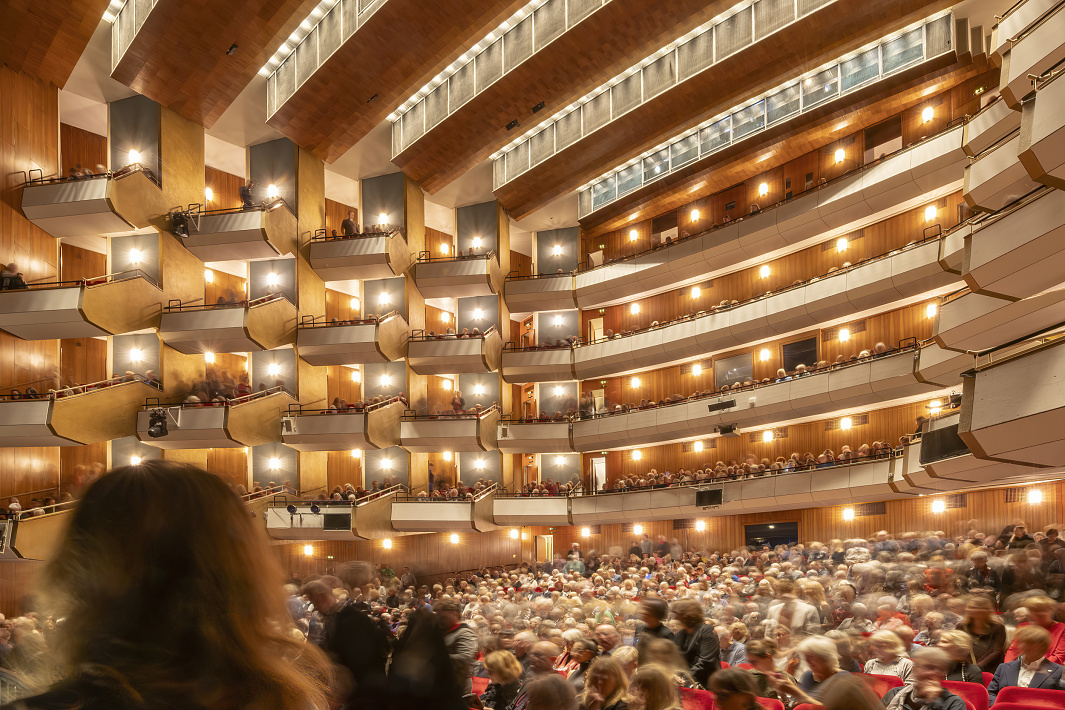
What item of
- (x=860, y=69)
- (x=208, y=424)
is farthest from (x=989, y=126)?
(x=208, y=424)

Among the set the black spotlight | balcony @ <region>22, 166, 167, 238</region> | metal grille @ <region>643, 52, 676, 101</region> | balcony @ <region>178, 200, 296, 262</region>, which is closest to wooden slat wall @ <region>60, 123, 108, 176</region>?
balcony @ <region>22, 166, 167, 238</region>

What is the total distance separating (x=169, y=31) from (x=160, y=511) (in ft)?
65.1

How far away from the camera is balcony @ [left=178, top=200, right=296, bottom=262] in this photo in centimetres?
2170

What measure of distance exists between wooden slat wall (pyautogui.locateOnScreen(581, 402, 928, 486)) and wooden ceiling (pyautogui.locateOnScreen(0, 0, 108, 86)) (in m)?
18.7

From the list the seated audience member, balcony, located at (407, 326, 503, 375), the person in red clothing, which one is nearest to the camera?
the seated audience member

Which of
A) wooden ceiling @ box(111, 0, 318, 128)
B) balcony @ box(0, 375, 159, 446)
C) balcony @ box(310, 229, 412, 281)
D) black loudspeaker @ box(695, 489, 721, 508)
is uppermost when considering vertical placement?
wooden ceiling @ box(111, 0, 318, 128)

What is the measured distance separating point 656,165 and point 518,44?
24.4 feet

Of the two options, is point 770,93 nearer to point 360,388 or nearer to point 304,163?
point 304,163

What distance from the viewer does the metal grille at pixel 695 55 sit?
64.2 ft

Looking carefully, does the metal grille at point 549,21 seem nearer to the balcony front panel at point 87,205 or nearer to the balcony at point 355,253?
the balcony at point 355,253

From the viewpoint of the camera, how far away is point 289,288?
953 inches

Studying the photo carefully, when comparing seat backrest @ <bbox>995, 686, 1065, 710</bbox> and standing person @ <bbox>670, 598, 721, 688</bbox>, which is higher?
standing person @ <bbox>670, 598, 721, 688</bbox>

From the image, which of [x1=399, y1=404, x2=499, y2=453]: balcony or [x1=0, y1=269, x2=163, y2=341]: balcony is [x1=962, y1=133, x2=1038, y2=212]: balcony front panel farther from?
[x1=0, y1=269, x2=163, y2=341]: balcony

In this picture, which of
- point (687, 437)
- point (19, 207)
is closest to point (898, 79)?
point (687, 437)
